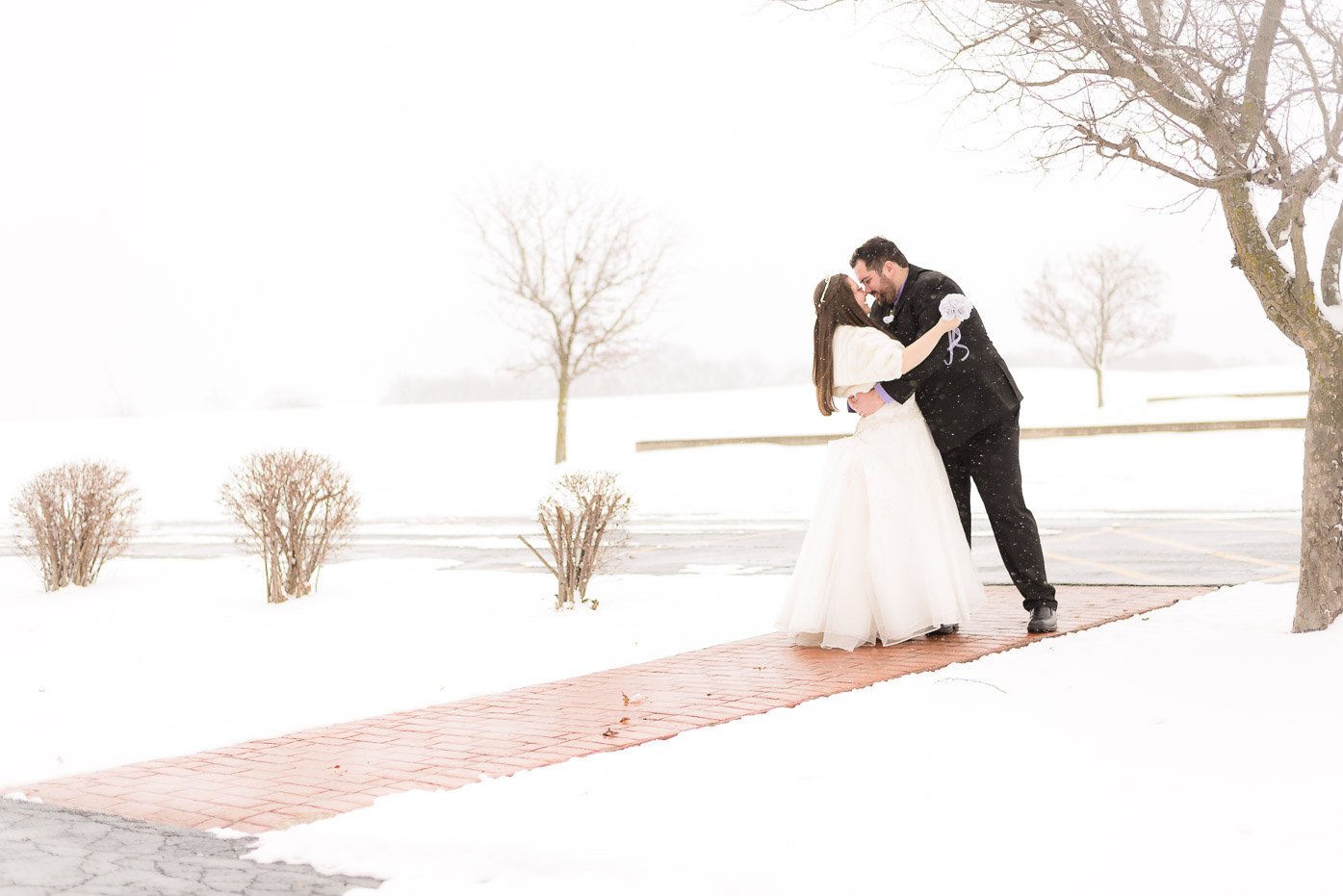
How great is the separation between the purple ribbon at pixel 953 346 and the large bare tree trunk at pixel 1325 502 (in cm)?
183

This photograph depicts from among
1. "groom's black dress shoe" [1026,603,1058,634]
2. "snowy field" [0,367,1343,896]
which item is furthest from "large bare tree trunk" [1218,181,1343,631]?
"groom's black dress shoe" [1026,603,1058,634]

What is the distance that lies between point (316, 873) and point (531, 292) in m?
31.5

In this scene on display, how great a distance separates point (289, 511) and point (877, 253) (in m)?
6.18

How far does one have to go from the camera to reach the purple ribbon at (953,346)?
6.66 metres

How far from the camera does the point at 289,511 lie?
405 inches

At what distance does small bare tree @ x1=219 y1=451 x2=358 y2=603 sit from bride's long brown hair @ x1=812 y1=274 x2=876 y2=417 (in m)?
5.22

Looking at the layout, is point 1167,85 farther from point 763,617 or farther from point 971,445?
point 763,617

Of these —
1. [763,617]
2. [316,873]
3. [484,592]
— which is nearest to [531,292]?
[484,592]

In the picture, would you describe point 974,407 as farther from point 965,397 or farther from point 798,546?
point 798,546

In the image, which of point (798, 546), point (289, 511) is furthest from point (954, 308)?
point (798, 546)

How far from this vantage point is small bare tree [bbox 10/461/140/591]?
11.9 meters

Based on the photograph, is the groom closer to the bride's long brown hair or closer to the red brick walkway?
the bride's long brown hair

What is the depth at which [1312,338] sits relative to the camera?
6230 mm

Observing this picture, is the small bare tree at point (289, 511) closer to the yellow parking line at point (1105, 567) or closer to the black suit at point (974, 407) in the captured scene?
the black suit at point (974, 407)
